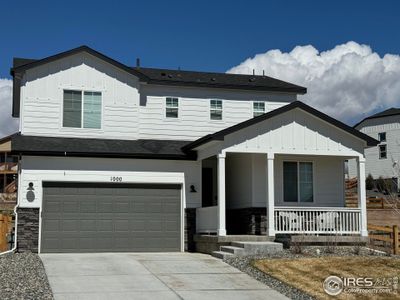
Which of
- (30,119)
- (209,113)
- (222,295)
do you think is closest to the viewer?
(222,295)

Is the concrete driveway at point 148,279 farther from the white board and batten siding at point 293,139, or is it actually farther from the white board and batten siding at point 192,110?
the white board and batten siding at point 192,110

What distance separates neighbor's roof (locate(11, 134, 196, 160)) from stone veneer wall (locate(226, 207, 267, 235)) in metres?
2.66

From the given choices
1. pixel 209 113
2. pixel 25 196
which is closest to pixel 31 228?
pixel 25 196

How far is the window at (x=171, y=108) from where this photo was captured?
21.7 metres

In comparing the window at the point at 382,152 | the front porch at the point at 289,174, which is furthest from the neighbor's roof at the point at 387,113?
the front porch at the point at 289,174

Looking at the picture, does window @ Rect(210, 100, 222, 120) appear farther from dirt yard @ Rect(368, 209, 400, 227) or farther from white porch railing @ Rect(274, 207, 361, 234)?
dirt yard @ Rect(368, 209, 400, 227)

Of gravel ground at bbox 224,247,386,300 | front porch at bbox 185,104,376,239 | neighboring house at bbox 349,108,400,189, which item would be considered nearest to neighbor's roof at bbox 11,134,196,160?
front porch at bbox 185,104,376,239

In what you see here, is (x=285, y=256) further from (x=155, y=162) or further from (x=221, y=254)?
(x=155, y=162)

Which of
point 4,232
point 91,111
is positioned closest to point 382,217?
point 91,111

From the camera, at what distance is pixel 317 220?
18484 mm

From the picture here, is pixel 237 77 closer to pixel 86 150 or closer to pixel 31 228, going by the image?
pixel 86 150

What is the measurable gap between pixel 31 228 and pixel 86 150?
10.00ft

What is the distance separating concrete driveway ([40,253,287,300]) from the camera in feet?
38.4

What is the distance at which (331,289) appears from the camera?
486 inches
